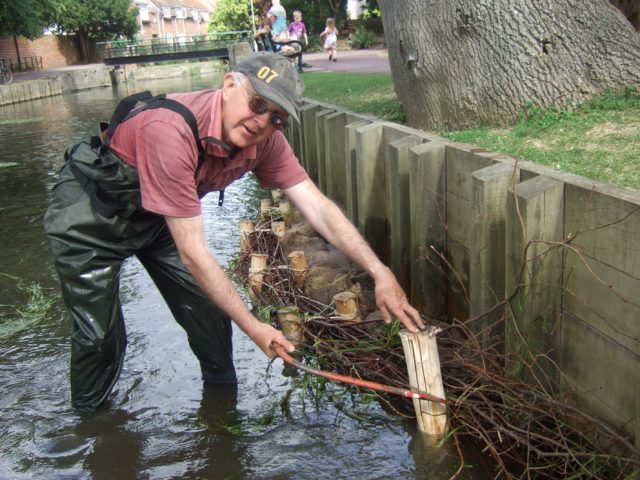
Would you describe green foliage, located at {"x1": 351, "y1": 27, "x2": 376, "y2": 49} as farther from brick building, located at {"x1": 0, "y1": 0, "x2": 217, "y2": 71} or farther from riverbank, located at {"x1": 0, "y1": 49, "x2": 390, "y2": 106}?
brick building, located at {"x1": 0, "y1": 0, "x2": 217, "y2": 71}

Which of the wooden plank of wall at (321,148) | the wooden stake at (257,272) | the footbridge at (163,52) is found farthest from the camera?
the footbridge at (163,52)

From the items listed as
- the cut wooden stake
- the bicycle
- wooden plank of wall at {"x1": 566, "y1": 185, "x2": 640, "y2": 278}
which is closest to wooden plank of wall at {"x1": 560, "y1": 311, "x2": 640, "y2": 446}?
wooden plank of wall at {"x1": 566, "y1": 185, "x2": 640, "y2": 278}

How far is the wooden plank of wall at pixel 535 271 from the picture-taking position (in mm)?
3756

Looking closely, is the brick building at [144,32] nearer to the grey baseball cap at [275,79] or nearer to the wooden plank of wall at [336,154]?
the wooden plank of wall at [336,154]

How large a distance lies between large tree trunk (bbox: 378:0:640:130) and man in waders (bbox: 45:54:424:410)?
302cm

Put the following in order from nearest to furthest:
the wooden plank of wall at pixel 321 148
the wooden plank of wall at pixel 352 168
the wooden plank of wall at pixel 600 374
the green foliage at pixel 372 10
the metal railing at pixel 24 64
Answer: the wooden plank of wall at pixel 600 374 < the wooden plank of wall at pixel 352 168 < the wooden plank of wall at pixel 321 148 < the green foliage at pixel 372 10 < the metal railing at pixel 24 64

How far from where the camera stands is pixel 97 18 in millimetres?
56000

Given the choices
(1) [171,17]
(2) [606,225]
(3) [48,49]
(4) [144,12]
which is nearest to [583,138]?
(2) [606,225]

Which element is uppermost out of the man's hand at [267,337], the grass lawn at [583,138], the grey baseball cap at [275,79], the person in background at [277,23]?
the person in background at [277,23]

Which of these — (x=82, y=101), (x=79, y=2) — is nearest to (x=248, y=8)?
(x=79, y=2)

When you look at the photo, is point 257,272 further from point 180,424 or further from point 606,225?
point 606,225

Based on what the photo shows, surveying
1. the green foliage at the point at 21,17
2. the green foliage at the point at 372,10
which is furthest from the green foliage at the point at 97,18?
the green foliage at the point at 372,10

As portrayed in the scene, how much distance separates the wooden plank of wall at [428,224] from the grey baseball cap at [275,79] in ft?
5.54

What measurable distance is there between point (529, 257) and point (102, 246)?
2399 millimetres
